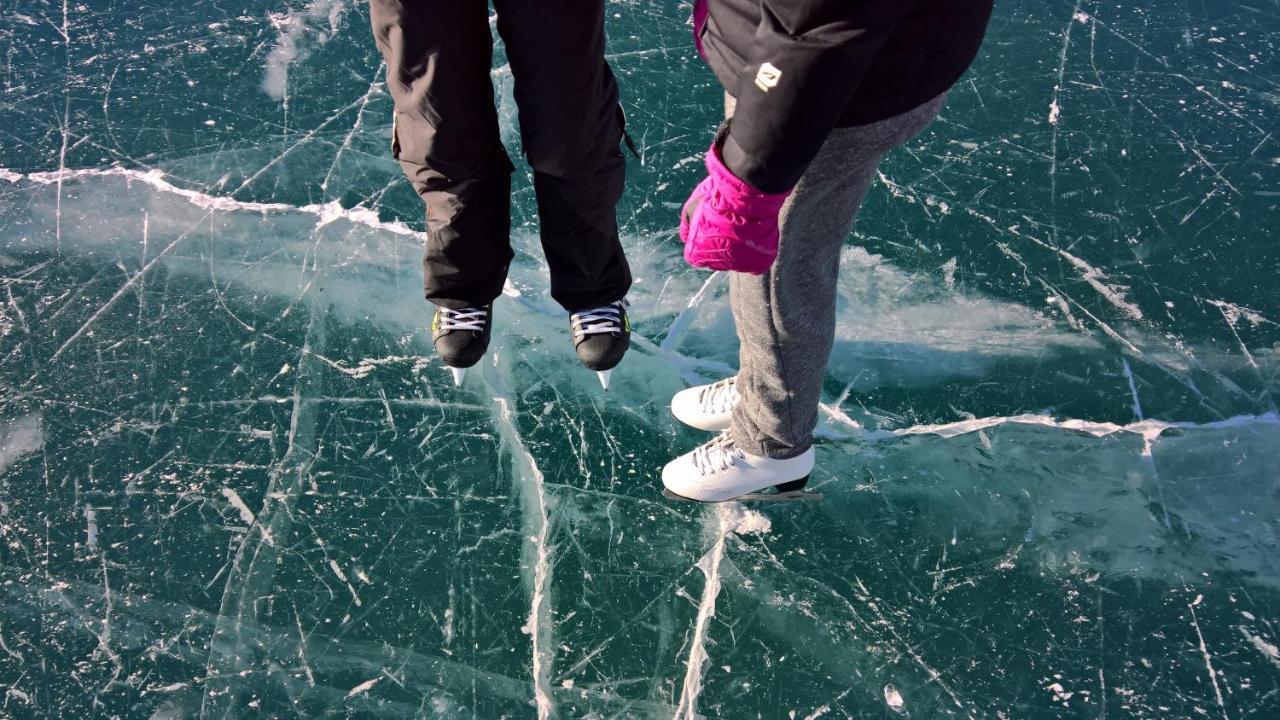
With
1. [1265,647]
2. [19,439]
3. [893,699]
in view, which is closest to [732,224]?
[893,699]

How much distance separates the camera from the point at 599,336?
1.79 meters

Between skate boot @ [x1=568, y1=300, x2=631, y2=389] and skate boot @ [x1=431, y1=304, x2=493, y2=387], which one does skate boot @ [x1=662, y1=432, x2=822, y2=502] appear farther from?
skate boot @ [x1=431, y1=304, x2=493, y2=387]

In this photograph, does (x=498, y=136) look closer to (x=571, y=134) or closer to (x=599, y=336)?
(x=571, y=134)

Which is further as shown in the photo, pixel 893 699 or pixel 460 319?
pixel 460 319

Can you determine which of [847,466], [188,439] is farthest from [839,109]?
[188,439]

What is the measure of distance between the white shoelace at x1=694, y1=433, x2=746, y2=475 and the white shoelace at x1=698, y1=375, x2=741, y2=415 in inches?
4.1

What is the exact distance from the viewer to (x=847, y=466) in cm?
193

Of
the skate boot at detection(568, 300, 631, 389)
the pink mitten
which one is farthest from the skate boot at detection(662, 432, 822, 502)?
the pink mitten

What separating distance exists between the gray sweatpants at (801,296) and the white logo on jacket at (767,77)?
0.16m

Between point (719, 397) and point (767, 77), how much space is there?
97 cm

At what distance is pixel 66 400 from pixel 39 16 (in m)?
1.60

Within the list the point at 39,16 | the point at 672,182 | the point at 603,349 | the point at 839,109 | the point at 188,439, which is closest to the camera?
the point at 839,109

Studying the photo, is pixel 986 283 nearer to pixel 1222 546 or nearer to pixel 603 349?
pixel 1222 546

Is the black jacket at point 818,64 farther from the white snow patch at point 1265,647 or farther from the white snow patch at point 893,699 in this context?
the white snow patch at point 1265,647
